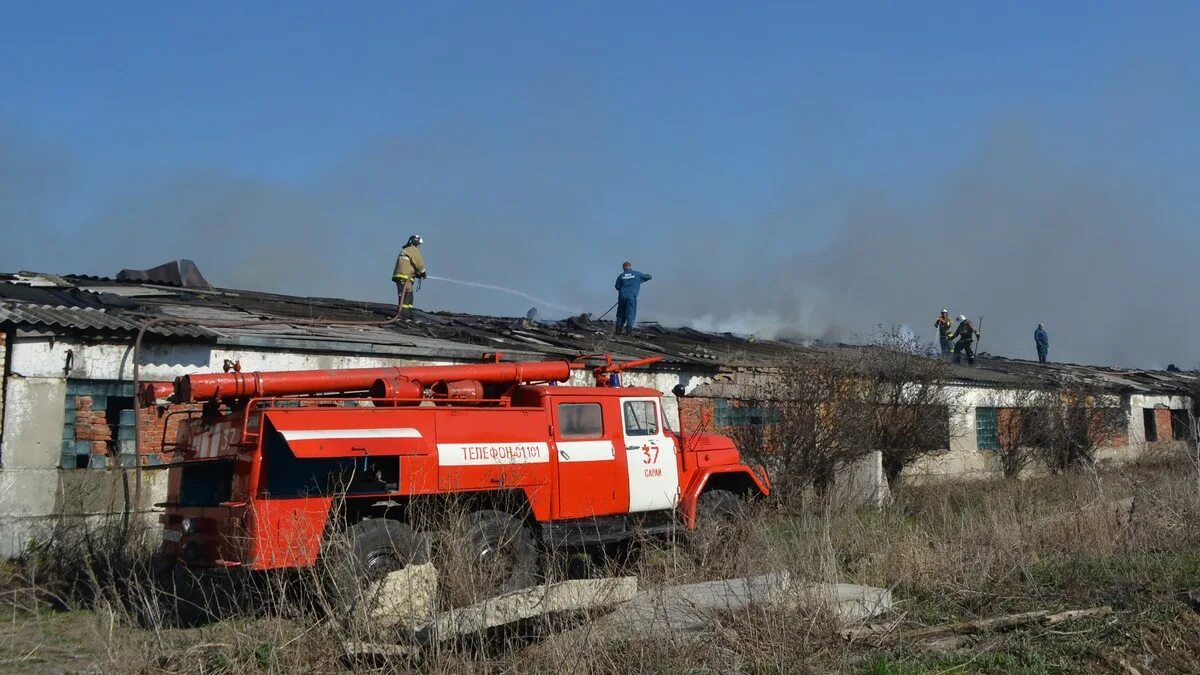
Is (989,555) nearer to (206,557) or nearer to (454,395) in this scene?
(454,395)

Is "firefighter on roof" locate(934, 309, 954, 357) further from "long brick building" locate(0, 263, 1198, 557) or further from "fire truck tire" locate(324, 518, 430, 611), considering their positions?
"fire truck tire" locate(324, 518, 430, 611)

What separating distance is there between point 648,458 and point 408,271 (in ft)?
31.0

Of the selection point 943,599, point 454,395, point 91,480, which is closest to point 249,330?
point 91,480

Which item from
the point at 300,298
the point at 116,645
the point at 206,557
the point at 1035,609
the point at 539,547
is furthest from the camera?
the point at 300,298

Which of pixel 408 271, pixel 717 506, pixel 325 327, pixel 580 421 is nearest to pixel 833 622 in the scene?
pixel 580 421

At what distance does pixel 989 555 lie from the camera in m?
9.14

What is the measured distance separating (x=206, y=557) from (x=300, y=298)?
37.8ft

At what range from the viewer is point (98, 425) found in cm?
1245

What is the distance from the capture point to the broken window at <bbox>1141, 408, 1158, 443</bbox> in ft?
100.0

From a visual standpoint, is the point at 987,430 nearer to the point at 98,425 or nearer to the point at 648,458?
the point at 648,458

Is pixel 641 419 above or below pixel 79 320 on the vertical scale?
below

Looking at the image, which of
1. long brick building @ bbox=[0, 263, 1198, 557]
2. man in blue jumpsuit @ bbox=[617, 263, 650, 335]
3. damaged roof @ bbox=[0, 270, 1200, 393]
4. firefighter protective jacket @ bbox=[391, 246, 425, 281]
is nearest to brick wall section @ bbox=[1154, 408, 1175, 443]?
damaged roof @ bbox=[0, 270, 1200, 393]

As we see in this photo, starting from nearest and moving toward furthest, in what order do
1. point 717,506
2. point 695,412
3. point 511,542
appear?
point 511,542 < point 717,506 < point 695,412

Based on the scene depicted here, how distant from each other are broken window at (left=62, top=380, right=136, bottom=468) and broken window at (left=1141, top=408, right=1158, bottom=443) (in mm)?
27856
